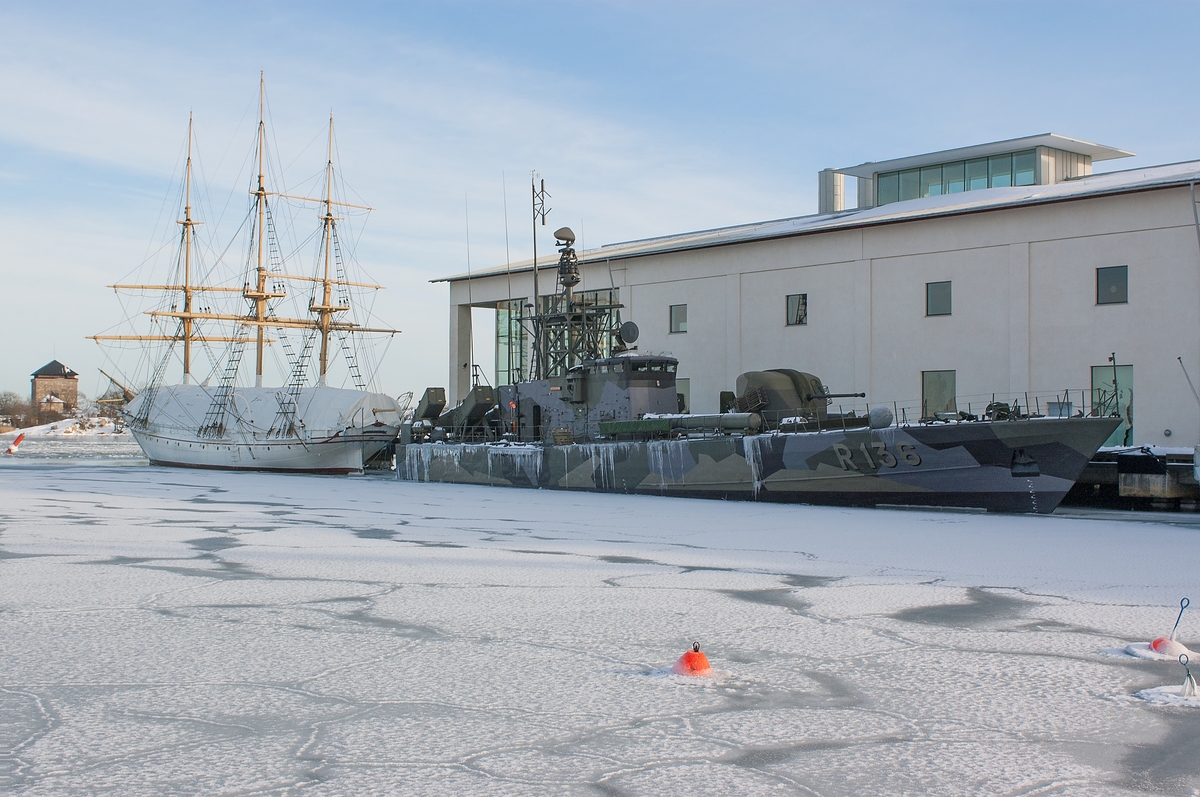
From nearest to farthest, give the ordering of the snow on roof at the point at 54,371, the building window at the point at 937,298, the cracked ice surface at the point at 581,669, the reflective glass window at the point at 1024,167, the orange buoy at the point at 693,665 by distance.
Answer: the cracked ice surface at the point at 581,669 < the orange buoy at the point at 693,665 < the building window at the point at 937,298 < the reflective glass window at the point at 1024,167 < the snow on roof at the point at 54,371

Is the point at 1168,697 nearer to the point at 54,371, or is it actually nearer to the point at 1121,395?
the point at 1121,395

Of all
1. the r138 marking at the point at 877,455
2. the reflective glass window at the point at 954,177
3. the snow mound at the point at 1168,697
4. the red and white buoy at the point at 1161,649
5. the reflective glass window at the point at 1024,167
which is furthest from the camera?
the reflective glass window at the point at 954,177

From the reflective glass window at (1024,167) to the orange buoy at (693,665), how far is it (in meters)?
32.0

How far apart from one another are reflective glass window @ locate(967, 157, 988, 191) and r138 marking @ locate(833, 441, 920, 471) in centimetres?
1874

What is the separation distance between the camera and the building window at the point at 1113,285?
25.9 metres

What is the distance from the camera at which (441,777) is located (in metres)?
3.92

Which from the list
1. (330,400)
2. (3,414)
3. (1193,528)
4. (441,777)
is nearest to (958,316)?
(1193,528)

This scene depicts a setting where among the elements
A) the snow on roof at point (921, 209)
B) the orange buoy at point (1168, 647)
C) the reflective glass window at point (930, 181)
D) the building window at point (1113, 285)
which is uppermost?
the reflective glass window at point (930, 181)

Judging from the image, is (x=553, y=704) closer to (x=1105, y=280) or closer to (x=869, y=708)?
(x=869, y=708)

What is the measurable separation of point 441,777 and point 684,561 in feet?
22.9

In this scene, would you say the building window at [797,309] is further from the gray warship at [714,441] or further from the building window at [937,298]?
the gray warship at [714,441]

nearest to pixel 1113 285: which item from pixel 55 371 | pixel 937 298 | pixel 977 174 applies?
pixel 937 298

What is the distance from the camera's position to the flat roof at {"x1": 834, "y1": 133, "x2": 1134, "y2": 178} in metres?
33.1

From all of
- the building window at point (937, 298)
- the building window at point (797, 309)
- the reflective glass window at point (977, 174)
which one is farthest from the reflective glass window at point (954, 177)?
the building window at point (797, 309)
